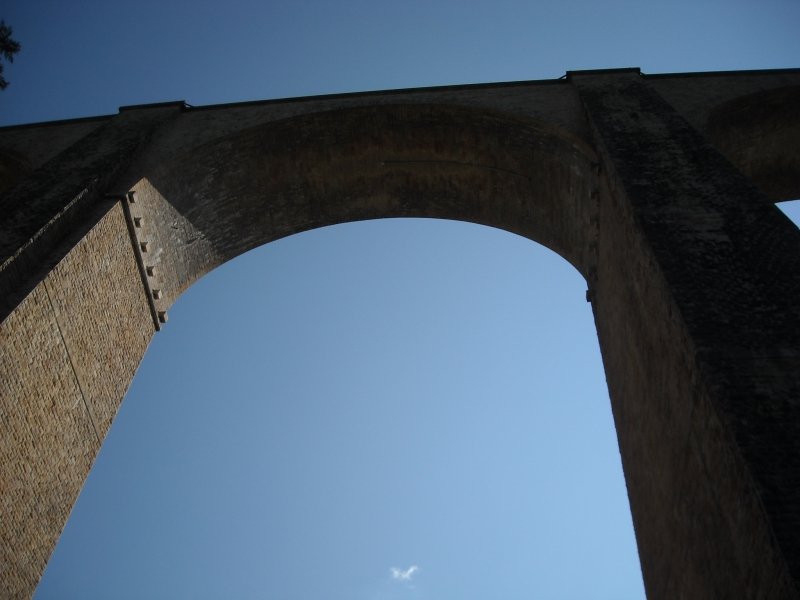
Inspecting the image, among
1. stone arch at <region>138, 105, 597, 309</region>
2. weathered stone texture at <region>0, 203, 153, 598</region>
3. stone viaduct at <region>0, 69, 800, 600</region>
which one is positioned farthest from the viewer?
stone arch at <region>138, 105, 597, 309</region>

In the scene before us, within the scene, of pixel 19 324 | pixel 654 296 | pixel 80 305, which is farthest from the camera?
pixel 80 305

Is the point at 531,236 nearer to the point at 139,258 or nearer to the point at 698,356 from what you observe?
the point at 139,258

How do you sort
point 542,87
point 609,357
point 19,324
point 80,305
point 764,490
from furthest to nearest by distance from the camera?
point 542,87 < point 609,357 < point 80,305 < point 19,324 < point 764,490

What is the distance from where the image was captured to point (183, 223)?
28.7 feet

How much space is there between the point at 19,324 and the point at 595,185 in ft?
19.7

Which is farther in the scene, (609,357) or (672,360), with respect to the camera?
(609,357)

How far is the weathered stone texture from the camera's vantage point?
19.1 ft

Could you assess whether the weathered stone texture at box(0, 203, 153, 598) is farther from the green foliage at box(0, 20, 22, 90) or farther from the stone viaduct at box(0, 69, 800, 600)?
the green foliage at box(0, 20, 22, 90)

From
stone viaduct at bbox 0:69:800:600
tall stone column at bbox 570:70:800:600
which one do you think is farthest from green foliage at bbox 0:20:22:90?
tall stone column at bbox 570:70:800:600

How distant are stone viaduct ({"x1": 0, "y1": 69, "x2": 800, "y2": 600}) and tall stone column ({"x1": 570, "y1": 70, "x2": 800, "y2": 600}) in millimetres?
19

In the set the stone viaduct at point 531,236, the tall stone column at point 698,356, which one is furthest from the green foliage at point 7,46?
the tall stone column at point 698,356

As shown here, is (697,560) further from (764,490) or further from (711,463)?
(764,490)

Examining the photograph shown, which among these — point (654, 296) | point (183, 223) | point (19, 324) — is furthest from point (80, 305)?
point (654, 296)

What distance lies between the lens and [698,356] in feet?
13.1
